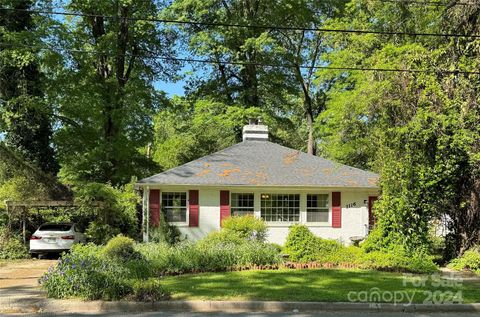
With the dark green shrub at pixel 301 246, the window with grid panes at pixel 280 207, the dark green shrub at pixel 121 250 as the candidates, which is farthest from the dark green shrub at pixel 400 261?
the dark green shrub at pixel 121 250

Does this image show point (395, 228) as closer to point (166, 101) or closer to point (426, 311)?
point (426, 311)

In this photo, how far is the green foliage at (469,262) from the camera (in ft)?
45.8

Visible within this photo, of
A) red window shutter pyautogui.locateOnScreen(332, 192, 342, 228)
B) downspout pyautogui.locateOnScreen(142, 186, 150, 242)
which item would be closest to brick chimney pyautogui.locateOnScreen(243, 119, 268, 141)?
red window shutter pyautogui.locateOnScreen(332, 192, 342, 228)

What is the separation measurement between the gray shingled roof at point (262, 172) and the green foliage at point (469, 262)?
587 cm

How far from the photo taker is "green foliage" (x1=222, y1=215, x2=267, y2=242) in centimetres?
1792

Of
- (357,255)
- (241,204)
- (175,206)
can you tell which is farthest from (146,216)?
(357,255)

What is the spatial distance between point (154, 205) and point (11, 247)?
19.2 feet

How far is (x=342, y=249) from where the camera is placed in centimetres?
1549

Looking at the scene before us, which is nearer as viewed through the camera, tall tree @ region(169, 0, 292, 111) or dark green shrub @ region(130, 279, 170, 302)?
dark green shrub @ region(130, 279, 170, 302)

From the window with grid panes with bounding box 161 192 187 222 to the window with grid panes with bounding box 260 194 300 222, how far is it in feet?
11.2

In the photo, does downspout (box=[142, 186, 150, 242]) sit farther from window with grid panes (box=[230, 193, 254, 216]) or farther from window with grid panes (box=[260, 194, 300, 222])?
window with grid panes (box=[260, 194, 300, 222])

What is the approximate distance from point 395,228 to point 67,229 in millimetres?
12582

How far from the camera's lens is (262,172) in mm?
20766

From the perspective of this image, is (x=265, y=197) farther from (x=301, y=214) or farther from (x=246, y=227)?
(x=246, y=227)
